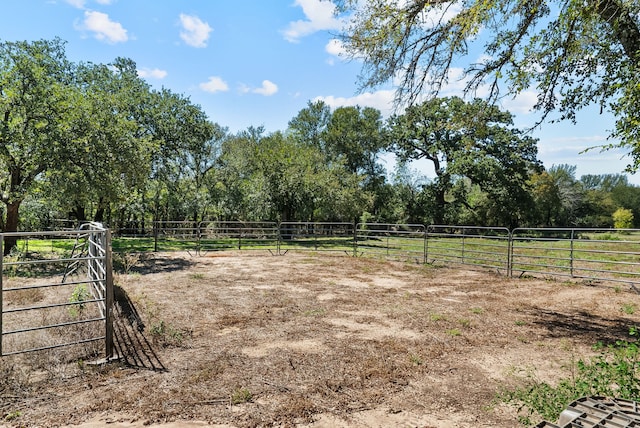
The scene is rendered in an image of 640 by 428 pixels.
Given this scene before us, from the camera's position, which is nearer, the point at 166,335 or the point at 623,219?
the point at 166,335

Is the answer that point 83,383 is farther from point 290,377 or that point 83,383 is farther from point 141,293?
point 141,293

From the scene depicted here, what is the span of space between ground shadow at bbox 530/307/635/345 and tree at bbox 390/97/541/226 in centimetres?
1870

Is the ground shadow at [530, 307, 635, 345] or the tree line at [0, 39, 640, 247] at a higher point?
the tree line at [0, 39, 640, 247]

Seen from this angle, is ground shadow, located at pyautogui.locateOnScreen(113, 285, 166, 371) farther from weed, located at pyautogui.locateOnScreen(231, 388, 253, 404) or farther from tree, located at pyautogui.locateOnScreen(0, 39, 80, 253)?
tree, located at pyautogui.locateOnScreen(0, 39, 80, 253)

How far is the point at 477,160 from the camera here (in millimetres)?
25344

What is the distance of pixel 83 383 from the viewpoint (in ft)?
10.7

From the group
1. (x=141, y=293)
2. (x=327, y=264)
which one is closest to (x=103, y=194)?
(x=141, y=293)

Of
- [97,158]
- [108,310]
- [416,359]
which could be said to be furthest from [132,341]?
[97,158]

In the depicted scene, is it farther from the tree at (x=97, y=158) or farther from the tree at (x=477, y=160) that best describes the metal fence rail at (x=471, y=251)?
the tree at (x=477, y=160)

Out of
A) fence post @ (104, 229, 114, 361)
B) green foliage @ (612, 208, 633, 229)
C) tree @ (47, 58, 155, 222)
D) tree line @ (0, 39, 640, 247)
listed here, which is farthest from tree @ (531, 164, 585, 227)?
fence post @ (104, 229, 114, 361)

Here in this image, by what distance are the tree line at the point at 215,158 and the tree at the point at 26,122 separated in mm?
32

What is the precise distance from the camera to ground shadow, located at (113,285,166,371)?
375cm

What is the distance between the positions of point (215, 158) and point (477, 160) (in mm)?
18722

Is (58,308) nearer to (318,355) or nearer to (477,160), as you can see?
(318,355)
